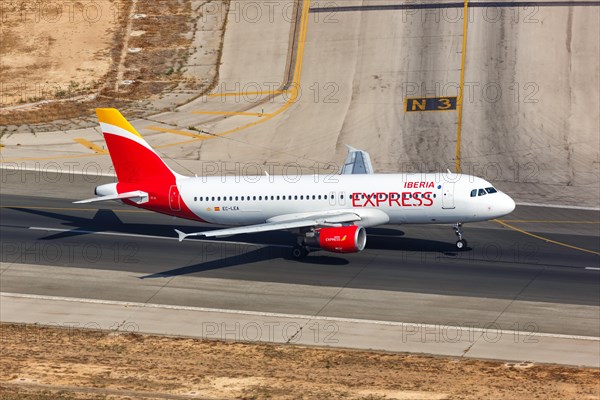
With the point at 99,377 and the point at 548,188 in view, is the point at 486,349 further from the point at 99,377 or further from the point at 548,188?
the point at 548,188

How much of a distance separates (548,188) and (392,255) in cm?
1943

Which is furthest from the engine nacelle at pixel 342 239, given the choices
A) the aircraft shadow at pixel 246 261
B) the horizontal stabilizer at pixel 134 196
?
the horizontal stabilizer at pixel 134 196

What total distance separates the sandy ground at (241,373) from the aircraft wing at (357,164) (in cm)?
2200

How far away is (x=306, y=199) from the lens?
202ft

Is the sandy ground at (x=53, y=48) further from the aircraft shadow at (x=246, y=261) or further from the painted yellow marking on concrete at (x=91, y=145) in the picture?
the aircraft shadow at (x=246, y=261)

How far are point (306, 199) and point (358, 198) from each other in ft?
9.90

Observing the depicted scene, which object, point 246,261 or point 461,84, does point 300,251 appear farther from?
point 461,84

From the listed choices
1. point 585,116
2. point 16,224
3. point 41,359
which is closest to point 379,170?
point 585,116

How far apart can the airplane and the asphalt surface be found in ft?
6.19

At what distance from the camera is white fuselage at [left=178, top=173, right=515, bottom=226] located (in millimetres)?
60375

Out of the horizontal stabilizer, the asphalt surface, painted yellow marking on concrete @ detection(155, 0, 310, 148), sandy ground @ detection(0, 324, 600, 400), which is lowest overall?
sandy ground @ detection(0, 324, 600, 400)

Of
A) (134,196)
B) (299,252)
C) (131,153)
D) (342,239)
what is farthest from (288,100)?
(342,239)

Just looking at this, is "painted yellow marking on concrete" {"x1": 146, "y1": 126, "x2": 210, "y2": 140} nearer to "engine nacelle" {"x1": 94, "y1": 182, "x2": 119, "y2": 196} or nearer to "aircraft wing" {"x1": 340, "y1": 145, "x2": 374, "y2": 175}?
"aircraft wing" {"x1": 340, "y1": 145, "x2": 374, "y2": 175}

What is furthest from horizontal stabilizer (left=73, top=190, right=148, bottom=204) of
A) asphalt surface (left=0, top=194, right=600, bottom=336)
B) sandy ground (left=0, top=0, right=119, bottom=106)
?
sandy ground (left=0, top=0, right=119, bottom=106)
